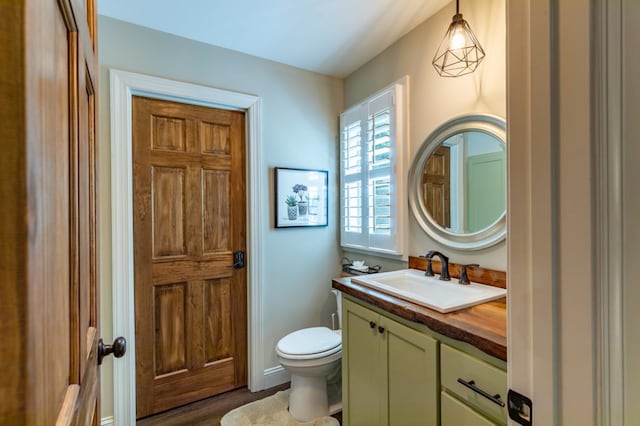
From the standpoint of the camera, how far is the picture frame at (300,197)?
2.32m

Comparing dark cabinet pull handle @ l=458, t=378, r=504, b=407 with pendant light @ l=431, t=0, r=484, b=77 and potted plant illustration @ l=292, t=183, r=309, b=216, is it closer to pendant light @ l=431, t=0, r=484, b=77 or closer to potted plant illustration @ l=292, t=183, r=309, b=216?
pendant light @ l=431, t=0, r=484, b=77

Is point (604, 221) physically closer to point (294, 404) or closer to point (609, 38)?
point (609, 38)

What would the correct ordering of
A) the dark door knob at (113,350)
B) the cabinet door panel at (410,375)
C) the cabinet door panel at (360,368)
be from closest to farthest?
the dark door knob at (113,350)
the cabinet door panel at (410,375)
the cabinet door panel at (360,368)

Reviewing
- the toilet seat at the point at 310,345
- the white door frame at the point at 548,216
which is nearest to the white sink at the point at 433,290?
the toilet seat at the point at 310,345

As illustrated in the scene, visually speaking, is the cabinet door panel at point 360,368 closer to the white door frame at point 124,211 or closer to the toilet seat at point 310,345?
the toilet seat at point 310,345

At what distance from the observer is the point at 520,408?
0.56 m

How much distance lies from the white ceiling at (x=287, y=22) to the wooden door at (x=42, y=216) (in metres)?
1.41

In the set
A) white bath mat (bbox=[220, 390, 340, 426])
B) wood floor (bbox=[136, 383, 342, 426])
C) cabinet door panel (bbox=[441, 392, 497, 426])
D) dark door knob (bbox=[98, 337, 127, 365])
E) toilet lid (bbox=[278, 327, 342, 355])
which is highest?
dark door knob (bbox=[98, 337, 127, 365])

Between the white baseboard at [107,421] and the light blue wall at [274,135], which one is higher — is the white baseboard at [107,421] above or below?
below

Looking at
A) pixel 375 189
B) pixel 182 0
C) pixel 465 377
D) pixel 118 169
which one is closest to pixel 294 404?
pixel 465 377

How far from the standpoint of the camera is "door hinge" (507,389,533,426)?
0.54 meters

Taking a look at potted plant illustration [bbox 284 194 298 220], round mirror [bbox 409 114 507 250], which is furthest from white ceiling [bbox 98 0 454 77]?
potted plant illustration [bbox 284 194 298 220]

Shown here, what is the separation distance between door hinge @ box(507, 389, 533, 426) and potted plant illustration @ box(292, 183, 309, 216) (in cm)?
194

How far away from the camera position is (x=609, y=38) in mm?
447
